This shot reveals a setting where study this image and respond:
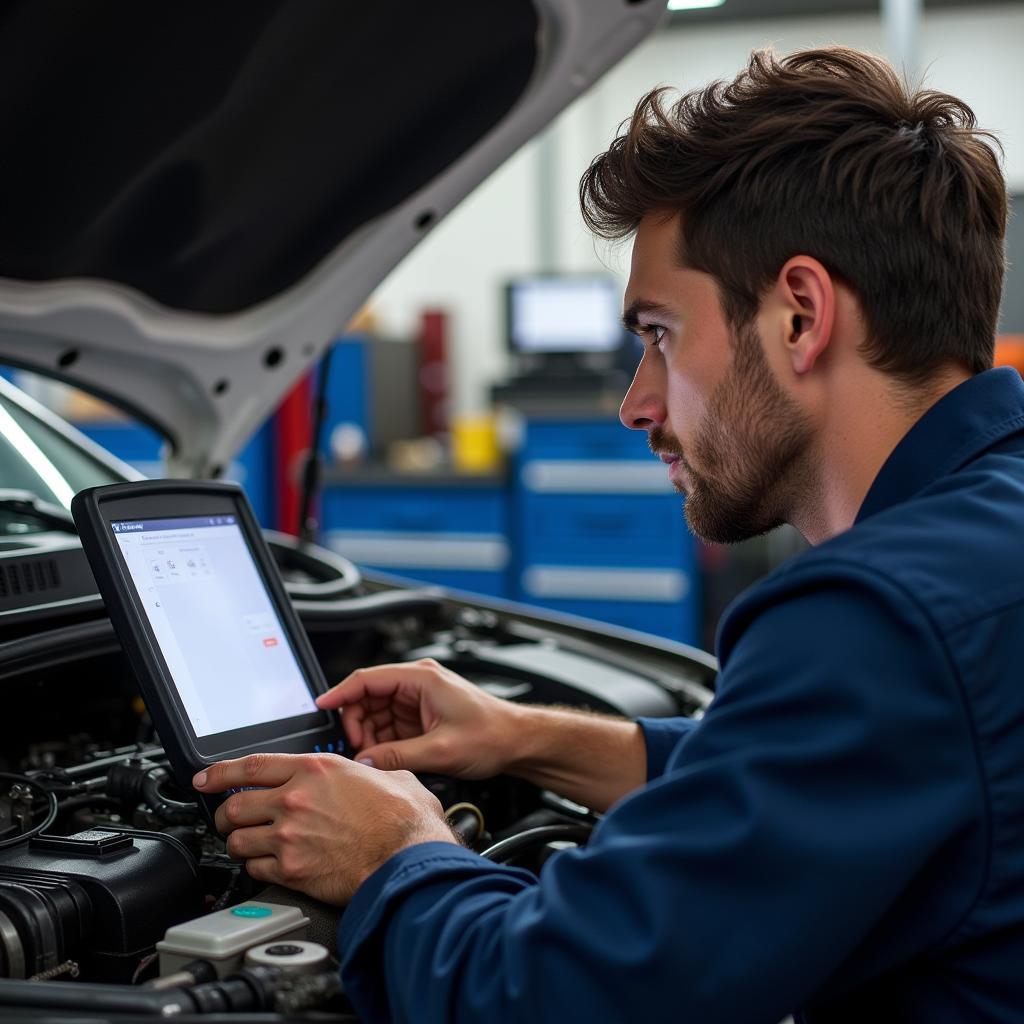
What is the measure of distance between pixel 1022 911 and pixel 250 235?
1.02m

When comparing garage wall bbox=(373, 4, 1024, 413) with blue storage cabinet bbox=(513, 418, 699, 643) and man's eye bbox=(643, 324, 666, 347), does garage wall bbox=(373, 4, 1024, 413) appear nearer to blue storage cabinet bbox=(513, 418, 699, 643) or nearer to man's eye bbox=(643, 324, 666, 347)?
blue storage cabinet bbox=(513, 418, 699, 643)

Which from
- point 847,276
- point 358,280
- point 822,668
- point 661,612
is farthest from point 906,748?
point 661,612

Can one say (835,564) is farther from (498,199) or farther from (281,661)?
(498,199)

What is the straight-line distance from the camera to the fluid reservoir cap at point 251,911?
2.75ft

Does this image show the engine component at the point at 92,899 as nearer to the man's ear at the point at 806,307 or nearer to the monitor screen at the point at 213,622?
the monitor screen at the point at 213,622

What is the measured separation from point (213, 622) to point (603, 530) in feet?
11.0

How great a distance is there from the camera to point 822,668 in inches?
27.7

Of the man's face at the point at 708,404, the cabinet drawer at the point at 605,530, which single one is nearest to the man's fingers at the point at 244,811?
the man's face at the point at 708,404

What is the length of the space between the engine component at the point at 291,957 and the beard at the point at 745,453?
0.44m

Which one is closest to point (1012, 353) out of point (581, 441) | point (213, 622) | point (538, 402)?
point (581, 441)

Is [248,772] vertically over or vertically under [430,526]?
over

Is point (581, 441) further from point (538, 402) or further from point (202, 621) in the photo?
point (202, 621)

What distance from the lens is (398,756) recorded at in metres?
1.14

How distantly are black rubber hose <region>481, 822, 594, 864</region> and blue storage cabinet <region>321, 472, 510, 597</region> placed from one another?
3.38 m
